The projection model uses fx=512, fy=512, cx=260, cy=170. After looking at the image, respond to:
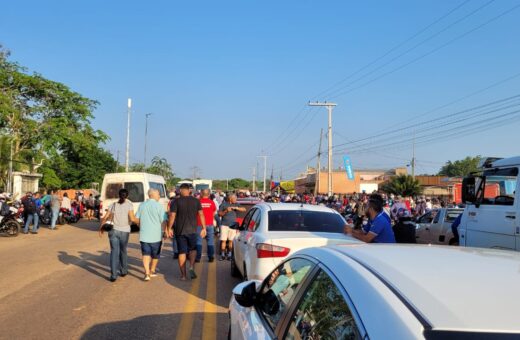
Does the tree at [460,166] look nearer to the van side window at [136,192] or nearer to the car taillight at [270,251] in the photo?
the van side window at [136,192]

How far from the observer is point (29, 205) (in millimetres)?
18922

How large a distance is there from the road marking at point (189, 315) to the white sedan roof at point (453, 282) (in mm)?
Answer: 3560

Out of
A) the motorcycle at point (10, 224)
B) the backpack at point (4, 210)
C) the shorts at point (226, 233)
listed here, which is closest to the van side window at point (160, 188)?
the motorcycle at point (10, 224)

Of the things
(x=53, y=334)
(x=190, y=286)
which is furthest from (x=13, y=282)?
(x=53, y=334)

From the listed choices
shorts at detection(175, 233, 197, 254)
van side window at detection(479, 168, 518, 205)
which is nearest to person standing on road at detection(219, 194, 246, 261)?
shorts at detection(175, 233, 197, 254)

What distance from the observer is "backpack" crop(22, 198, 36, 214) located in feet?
61.9

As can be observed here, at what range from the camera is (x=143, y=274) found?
10.3 metres

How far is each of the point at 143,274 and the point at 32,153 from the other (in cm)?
3102

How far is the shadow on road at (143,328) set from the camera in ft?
19.0

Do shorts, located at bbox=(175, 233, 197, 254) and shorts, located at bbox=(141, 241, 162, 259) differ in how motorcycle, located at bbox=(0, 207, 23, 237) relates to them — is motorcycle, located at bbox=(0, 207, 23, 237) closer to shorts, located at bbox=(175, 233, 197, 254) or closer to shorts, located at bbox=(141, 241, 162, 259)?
shorts, located at bbox=(141, 241, 162, 259)

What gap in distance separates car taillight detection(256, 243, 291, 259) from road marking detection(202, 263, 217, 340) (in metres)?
1.01

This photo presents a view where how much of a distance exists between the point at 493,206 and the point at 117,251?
21.3 ft

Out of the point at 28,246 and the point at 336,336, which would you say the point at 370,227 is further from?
the point at 28,246

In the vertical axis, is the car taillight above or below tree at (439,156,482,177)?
below
